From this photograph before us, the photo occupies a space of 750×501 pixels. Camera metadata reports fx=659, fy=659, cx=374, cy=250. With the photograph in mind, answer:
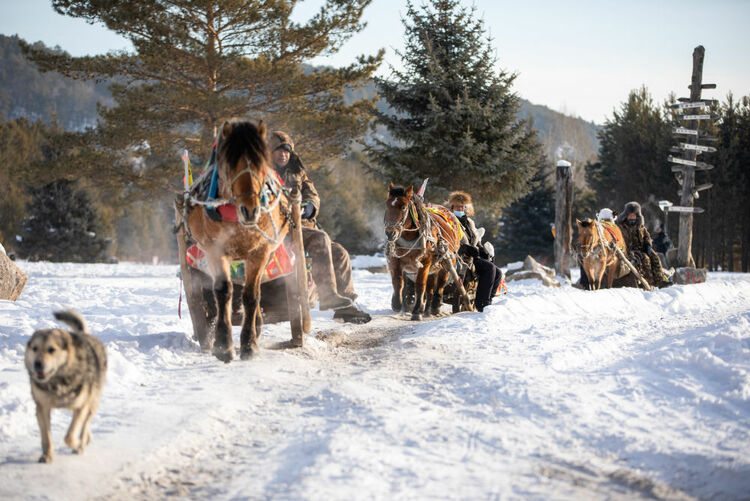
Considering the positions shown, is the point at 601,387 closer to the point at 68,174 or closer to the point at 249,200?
the point at 249,200

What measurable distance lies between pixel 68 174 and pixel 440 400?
20308mm

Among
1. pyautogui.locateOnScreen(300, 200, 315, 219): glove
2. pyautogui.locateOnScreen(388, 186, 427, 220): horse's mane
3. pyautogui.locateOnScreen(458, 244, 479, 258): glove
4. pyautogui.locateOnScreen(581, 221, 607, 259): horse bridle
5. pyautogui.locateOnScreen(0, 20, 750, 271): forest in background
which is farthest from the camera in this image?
pyautogui.locateOnScreen(0, 20, 750, 271): forest in background

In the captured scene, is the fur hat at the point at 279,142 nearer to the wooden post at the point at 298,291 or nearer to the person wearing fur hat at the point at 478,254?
the wooden post at the point at 298,291

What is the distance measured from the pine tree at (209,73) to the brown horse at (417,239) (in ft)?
36.9

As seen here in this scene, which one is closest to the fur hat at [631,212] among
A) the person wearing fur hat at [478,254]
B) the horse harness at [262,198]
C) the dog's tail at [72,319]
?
the person wearing fur hat at [478,254]

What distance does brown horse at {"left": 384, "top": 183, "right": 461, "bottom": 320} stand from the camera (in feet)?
33.2

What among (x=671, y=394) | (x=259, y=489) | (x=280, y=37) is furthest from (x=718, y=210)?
(x=259, y=489)

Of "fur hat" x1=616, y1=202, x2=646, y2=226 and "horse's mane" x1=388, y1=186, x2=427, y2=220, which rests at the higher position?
"fur hat" x1=616, y1=202, x2=646, y2=226

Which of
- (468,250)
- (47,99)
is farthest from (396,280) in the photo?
(47,99)

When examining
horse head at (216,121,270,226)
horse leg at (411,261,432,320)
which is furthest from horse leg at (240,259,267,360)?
horse leg at (411,261,432,320)

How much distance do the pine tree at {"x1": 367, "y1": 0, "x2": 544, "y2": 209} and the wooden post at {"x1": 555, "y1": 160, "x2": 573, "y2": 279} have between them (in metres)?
1.74

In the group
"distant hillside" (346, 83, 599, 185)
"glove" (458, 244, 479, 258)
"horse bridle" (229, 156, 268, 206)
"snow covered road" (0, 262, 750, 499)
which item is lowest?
"snow covered road" (0, 262, 750, 499)

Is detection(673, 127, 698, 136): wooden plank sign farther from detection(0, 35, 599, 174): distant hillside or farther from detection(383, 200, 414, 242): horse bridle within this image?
detection(0, 35, 599, 174): distant hillside

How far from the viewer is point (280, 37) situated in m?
21.3
